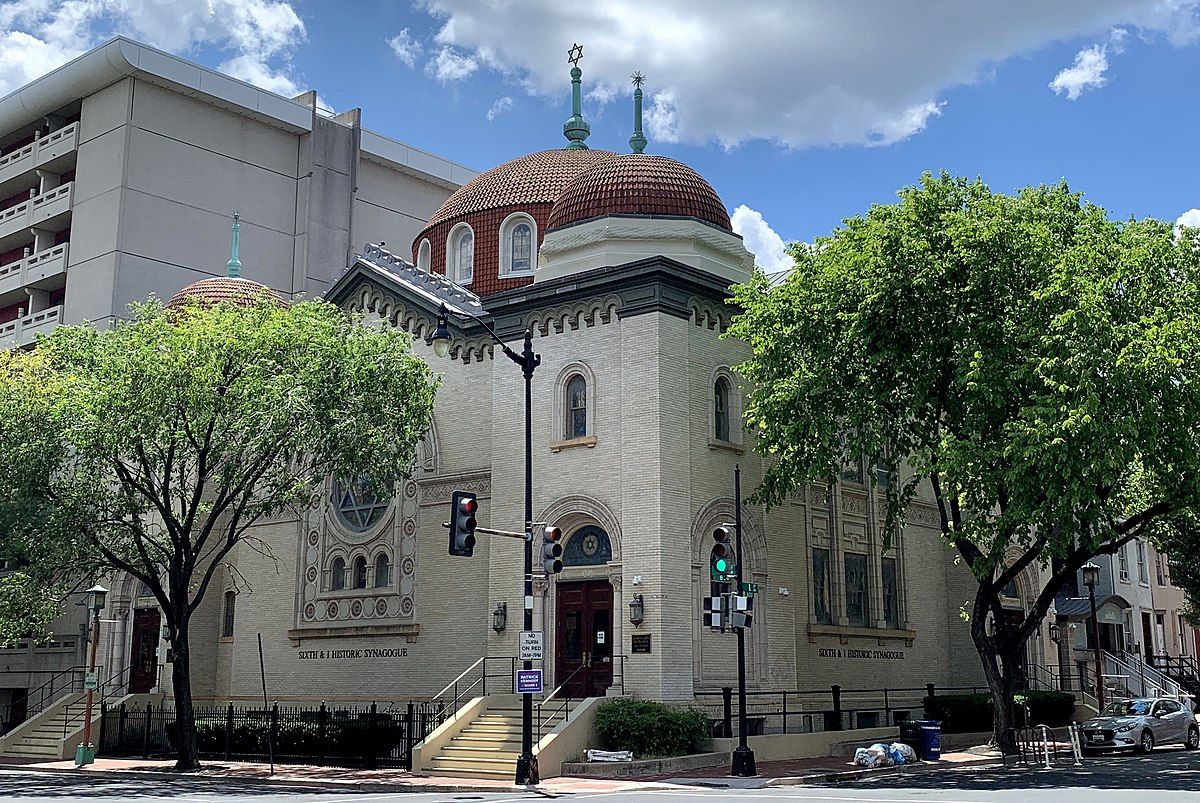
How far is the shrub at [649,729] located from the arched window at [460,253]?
17254mm

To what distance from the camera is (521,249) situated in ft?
128

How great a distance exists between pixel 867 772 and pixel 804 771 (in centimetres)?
121

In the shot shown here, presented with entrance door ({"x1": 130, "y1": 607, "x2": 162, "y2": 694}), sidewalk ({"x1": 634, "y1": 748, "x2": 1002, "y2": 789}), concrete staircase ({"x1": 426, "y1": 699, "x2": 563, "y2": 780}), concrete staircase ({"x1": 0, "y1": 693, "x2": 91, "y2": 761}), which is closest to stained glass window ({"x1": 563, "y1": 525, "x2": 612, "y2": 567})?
concrete staircase ({"x1": 426, "y1": 699, "x2": 563, "y2": 780})

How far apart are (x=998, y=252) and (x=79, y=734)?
85.4 ft

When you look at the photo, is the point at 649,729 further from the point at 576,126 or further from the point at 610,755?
the point at 576,126

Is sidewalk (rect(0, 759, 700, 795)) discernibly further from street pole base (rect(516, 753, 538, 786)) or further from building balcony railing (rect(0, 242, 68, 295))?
building balcony railing (rect(0, 242, 68, 295))

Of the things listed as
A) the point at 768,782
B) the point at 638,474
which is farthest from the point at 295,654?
the point at 768,782

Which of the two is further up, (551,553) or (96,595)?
(551,553)

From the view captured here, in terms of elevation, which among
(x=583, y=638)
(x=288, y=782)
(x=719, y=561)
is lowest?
(x=288, y=782)

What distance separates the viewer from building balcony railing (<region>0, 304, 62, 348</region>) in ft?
159

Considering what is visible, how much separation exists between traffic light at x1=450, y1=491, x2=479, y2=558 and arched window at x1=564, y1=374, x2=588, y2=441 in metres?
8.07

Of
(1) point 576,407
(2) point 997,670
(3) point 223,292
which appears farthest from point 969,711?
(3) point 223,292

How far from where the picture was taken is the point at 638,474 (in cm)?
2812

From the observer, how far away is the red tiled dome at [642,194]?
3105 cm
